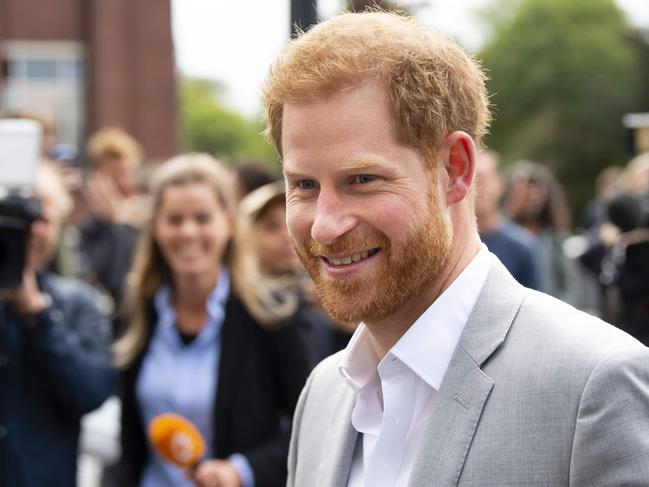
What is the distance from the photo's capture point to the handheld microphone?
3.79 m

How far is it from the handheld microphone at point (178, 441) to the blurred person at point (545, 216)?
537 cm

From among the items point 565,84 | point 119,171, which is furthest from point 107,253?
point 565,84

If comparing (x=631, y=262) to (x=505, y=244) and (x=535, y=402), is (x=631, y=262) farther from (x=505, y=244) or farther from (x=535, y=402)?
(x=535, y=402)

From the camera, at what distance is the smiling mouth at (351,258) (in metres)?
1.88

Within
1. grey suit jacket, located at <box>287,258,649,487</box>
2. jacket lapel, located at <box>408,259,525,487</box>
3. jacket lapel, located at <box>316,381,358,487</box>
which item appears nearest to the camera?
grey suit jacket, located at <box>287,258,649,487</box>

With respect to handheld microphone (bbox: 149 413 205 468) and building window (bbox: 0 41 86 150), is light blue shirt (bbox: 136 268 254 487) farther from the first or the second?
building window (bbox: 0 41 86 150)

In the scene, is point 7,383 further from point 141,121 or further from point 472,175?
point 141,121

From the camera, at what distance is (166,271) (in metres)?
4.60

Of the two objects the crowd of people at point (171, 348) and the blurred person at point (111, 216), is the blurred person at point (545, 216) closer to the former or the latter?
the blurred person at point (111, 216)

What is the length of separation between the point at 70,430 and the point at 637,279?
2967mm

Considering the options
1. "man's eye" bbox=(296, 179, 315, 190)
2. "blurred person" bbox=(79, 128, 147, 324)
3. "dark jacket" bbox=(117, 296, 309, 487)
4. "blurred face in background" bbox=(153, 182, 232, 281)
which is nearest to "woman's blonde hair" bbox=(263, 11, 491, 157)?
"man's eye" bbox=(296, 179, 315, 190)

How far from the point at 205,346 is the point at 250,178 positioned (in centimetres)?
210

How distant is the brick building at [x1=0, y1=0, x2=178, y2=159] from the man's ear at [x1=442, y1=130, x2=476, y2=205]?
31858mm

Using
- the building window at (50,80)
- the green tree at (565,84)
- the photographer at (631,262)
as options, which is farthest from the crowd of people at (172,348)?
the green tree at (565,84)
